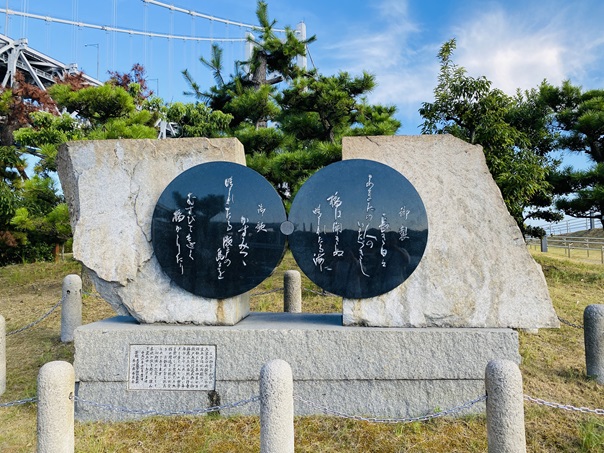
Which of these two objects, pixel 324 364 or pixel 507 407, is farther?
pixel 324 364

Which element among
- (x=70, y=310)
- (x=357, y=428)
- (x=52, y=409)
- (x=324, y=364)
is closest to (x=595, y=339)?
(x=357, y=428)

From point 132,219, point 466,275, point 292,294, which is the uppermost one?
point 132,219

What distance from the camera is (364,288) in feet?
12.3

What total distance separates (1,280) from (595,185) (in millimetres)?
13384

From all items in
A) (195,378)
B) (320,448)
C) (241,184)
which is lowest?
(320,448)

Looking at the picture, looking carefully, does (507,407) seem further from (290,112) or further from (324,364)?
(290,112)

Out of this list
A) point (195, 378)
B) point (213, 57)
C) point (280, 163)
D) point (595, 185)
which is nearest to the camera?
point (195, 378)

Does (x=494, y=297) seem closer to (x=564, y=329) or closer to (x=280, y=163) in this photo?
(x=564, y=329)

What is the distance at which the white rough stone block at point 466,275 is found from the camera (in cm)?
371

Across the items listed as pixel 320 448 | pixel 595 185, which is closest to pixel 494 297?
pixel 320 448

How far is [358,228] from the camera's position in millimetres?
3787

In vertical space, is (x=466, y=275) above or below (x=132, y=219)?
below

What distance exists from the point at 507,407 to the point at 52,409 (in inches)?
105

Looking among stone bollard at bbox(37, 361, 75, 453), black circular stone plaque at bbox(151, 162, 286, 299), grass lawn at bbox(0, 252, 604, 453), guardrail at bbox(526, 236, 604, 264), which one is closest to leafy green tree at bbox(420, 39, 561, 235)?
grass lawn at bbox(0, 252, 604, 453)
